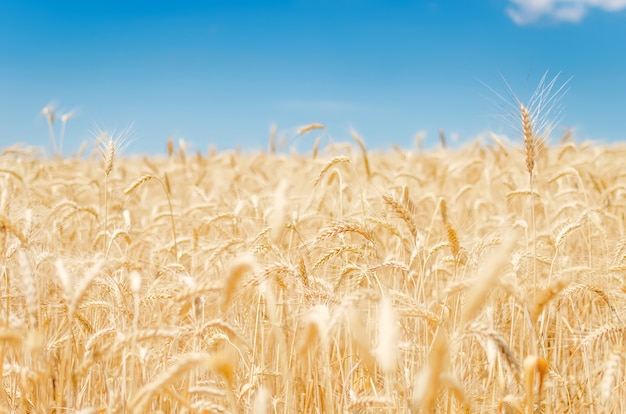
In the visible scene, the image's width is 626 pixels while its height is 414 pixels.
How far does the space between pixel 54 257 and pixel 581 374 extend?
2.60m

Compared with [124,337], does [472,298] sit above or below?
above

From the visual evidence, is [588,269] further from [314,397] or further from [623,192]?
[623,192]

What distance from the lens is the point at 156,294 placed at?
2111 mm

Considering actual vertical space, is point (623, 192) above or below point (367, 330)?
above

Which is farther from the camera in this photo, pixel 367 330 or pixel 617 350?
pixel 367 330

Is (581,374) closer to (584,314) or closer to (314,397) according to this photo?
(584,314)

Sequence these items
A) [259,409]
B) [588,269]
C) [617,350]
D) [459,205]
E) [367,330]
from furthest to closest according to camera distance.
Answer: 1. [459,205]
2. [367,330]
3. [588,269]
4. [617,350]
5. [259,409]

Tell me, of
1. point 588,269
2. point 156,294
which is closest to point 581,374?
point 588,269

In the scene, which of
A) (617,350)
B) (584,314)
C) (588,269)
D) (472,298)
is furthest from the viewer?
(584,314)

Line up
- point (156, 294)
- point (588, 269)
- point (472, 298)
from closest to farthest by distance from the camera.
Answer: point (472, 298) → point (156, 294) → point (588, 269)

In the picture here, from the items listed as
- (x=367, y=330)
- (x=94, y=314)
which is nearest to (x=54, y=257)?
(x=94, y=314)

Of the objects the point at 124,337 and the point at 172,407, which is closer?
the point at 124,337

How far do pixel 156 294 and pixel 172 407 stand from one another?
0.46 metres

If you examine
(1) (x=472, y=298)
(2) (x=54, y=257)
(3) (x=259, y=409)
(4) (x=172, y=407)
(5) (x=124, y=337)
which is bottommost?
(4) (x=172, y=407)
